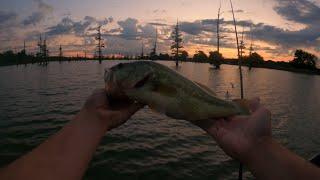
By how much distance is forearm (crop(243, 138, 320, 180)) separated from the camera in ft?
8.80

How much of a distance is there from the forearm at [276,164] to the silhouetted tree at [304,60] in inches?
6058

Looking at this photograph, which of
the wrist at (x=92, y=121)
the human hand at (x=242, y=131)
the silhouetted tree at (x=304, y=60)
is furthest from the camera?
the silhouetted tree at (x=304, y=60)

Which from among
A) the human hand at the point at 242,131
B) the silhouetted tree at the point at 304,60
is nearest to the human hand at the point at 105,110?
the human hand at the point at 242,131

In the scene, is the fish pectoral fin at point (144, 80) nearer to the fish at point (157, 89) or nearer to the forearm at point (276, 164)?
the fish at point (157, 89)

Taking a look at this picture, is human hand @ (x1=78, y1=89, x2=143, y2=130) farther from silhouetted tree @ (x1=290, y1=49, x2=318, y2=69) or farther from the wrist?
silhouetted tree @ (x1=290, y1=49, x2=318, y2=69)

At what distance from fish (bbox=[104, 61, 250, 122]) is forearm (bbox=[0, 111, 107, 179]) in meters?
0.42

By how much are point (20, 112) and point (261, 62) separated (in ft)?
568

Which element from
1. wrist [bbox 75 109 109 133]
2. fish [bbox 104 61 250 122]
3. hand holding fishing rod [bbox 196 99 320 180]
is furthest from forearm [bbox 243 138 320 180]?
wrist [bbox 75 109 109 133]

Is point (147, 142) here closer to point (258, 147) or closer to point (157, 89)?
point (157, 89)

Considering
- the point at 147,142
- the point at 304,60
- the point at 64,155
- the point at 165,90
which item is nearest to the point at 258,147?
the point at 165,90

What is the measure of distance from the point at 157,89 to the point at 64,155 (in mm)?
1094

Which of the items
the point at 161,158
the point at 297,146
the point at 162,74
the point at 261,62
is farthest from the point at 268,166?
the point at 261,62

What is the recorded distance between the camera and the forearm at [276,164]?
2.68 meters

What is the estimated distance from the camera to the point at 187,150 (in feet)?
48.7
